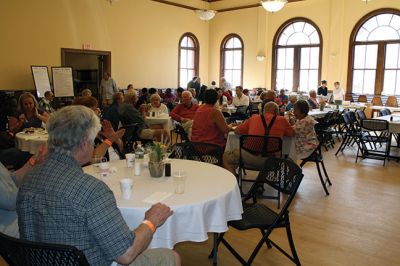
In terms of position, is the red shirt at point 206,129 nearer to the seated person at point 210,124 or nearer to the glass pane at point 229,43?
the seated person at point 210,124

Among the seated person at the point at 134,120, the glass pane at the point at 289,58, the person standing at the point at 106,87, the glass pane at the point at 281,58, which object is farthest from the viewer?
the glass pane at the point at 281,58

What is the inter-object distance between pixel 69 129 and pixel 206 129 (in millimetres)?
3342

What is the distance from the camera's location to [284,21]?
13.5 m

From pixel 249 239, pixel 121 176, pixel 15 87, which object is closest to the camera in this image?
pixel 121 176

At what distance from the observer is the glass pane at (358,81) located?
1226 centimetres

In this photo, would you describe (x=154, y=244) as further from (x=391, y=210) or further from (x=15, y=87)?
(x=15, y=87)

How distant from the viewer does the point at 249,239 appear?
3.63 meters

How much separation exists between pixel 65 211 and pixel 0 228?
105cm

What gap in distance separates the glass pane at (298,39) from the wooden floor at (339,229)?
8.30 m

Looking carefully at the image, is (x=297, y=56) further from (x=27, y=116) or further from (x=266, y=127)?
(x=27, y=116)

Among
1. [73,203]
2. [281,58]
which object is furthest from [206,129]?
[281,58]

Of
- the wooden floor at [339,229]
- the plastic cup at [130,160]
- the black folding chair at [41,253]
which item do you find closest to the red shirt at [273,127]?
the wooden floor at [339,229]

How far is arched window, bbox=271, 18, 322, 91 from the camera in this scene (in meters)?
13.0

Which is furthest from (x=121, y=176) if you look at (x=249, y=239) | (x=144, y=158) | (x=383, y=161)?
(x=383, y=161)
